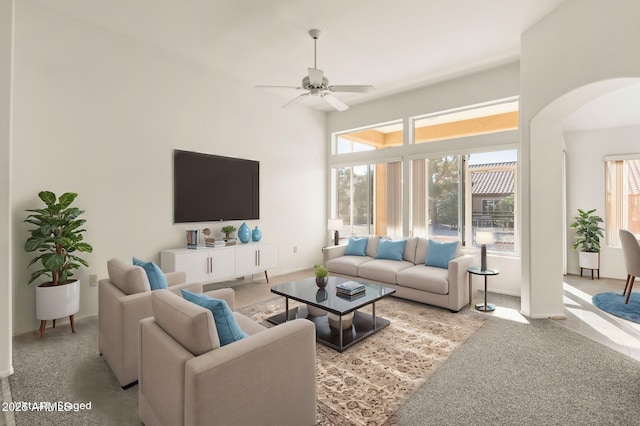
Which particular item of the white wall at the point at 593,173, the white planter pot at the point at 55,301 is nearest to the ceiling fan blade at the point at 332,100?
the white planter pot at the point at 55,301

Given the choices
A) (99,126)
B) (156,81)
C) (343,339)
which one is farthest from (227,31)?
(343,339)

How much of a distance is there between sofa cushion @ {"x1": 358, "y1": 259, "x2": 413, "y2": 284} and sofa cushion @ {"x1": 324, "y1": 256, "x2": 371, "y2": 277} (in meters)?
0.12

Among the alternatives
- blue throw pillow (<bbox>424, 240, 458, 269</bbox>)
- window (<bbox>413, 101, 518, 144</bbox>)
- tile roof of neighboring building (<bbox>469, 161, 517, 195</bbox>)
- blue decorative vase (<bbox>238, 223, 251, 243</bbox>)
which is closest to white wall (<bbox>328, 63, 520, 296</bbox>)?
window (<bbox>413, 101, 518, 144</bbox>)

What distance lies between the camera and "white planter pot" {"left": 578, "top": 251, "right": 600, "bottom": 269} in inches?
218

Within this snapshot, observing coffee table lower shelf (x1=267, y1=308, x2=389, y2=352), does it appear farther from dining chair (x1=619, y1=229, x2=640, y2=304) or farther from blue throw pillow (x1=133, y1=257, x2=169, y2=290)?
dining chair (x1=619, y1=229, x2=640, y2=304)

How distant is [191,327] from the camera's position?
1480 mm

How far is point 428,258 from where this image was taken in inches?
177

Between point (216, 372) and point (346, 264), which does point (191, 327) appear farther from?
point (346, 264)

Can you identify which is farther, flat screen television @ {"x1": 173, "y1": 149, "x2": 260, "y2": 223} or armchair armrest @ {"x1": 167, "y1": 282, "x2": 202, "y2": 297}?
flat screen television @ {"x1": 173, "y1": 149, "x2": 260, "y2": 223}

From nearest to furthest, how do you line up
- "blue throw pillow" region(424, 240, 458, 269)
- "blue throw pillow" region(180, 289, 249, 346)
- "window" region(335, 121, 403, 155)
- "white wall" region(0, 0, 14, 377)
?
"blue throw pillow" region(180, 289, 249, 346) → "white wall" region(0, 0, 14, 377) → "blue throw pillow" region(424, 240, 458, 269) → "window" region(335, 121, 403, 155)

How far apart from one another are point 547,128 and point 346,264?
3165 mm

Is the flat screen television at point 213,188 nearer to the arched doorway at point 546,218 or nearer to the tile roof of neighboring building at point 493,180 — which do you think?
the tile roof of neighboring building at point 493,180

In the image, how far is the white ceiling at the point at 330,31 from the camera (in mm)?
3254

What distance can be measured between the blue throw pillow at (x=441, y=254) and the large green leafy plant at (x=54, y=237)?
423 cm
